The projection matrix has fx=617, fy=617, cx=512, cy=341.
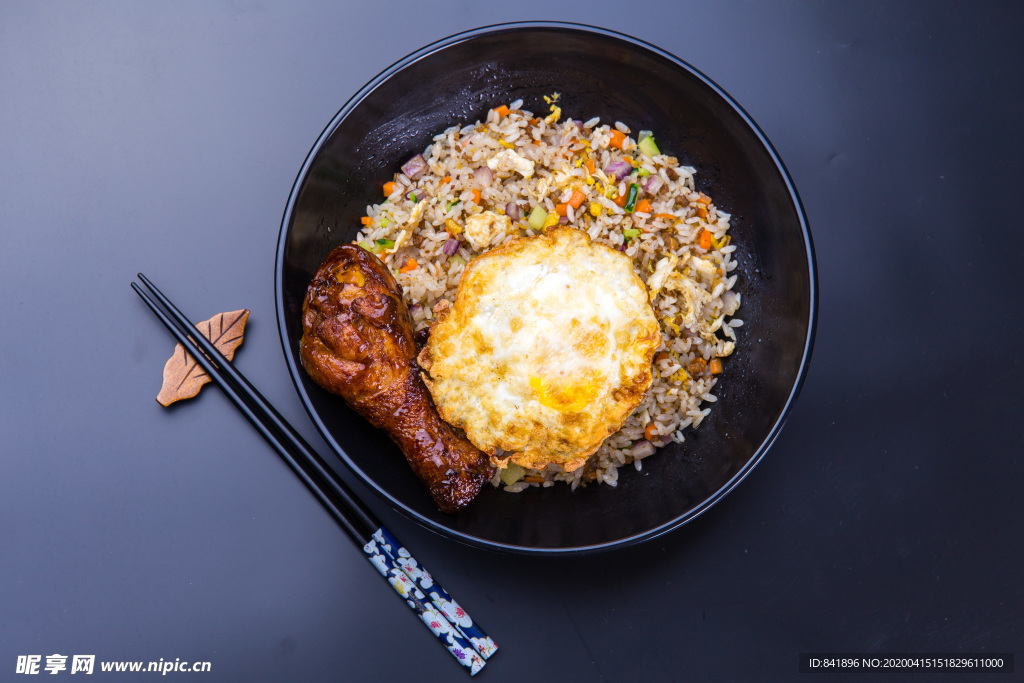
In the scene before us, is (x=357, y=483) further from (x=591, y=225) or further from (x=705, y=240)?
(x=705, y=240)

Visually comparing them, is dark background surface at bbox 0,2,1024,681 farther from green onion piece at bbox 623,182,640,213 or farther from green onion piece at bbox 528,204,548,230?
green onion piece at bbox 528,204,548,230

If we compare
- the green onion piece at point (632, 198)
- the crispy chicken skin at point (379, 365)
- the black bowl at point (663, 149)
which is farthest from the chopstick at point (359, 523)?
the green onion piece at point (632, 198)

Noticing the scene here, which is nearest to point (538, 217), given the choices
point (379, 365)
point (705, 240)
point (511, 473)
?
point (705, 240)

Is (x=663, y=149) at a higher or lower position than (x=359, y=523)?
higher

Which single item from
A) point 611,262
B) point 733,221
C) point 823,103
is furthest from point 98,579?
point 823,103

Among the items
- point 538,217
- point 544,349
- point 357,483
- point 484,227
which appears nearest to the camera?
point 544,349

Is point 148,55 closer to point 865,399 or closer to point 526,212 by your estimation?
point 526,212
